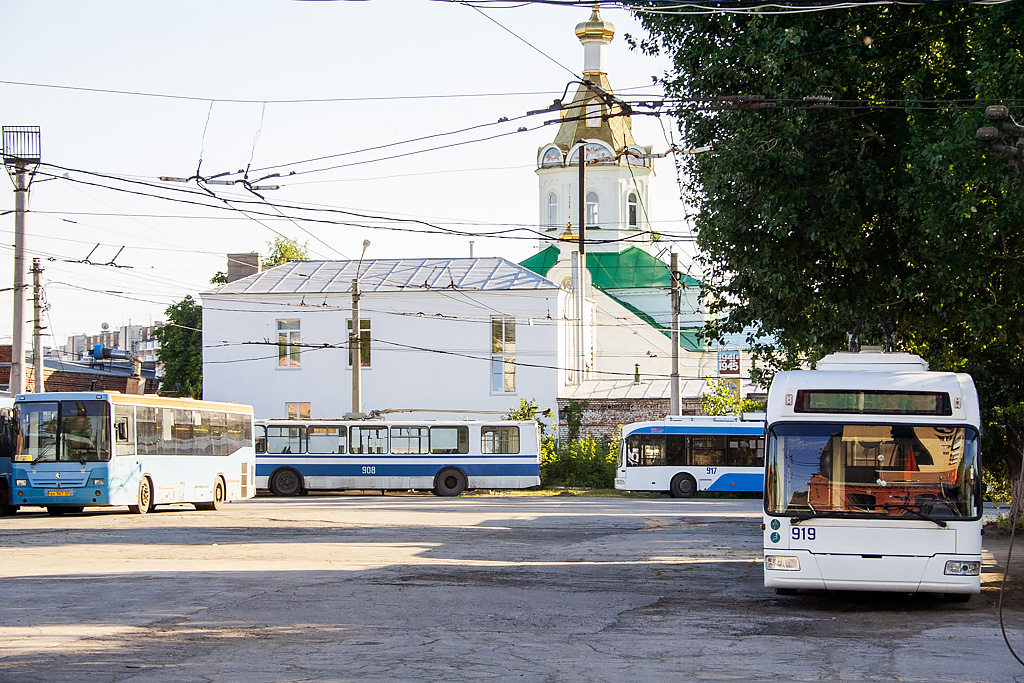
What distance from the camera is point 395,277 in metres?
50.5

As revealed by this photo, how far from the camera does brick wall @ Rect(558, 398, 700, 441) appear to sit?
155ft

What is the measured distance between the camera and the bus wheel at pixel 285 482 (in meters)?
38.4

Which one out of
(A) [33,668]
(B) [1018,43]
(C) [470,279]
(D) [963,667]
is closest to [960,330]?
(B) [1018,43]

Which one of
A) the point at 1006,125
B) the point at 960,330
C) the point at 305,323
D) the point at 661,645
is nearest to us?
the point at 661,645

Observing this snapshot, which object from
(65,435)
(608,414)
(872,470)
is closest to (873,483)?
(872,470)

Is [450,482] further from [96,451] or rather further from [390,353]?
[96,451]

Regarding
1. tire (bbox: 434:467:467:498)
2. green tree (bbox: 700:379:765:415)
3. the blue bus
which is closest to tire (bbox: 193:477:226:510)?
the blue bus

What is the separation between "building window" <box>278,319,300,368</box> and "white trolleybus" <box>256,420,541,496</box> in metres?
11.5

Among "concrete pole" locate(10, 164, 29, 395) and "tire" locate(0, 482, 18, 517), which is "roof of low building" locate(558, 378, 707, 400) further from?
"tire" locate(0, 482, 18, 517)

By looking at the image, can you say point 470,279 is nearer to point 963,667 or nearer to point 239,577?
point 239,577

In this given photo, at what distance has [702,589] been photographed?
14.3m

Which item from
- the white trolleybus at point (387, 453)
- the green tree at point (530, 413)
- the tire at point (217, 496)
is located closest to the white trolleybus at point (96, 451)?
the tire at point (217, 496)

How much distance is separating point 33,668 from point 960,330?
1513 cm

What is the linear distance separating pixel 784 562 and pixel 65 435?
16831 millimetres
